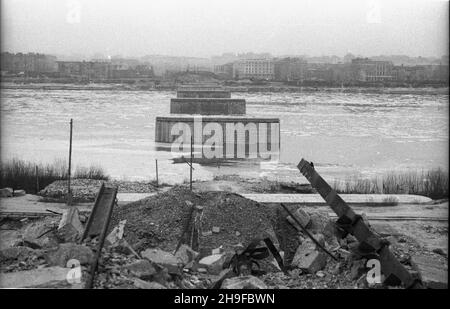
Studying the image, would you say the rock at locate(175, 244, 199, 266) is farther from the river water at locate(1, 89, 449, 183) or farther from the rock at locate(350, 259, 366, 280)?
the river water at locate(1, 89, 449, 183)

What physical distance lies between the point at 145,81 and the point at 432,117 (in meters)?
42.6

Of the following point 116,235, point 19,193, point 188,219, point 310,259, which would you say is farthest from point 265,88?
point 310,259

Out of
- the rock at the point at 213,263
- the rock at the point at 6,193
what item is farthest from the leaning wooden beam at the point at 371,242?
the rock at the point at 6,193

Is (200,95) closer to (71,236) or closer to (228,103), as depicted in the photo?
(228,103)

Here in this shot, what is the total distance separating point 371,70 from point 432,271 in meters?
54.3

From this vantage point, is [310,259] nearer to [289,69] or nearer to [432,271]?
[432,271]

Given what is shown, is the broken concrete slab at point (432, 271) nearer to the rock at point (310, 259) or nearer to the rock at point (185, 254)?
the rock at point (310, 259)

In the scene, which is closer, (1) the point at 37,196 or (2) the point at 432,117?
(1) the point at 37,196

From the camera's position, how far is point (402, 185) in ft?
37.0

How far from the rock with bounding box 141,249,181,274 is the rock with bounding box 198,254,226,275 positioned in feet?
0.82

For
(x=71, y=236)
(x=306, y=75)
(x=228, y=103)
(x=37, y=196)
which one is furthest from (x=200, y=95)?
(x=306, y=75)

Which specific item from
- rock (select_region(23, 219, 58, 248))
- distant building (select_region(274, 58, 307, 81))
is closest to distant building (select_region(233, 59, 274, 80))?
distant building (select_region(274, 58, 307, 81))

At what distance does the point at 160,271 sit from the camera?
14.5ft

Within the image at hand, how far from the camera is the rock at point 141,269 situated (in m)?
4.28
